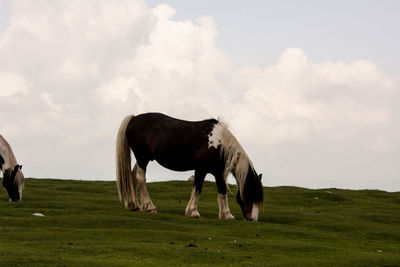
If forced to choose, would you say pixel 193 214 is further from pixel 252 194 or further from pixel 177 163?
pixel 252 194

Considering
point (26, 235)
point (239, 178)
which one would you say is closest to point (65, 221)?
point (26, 235)

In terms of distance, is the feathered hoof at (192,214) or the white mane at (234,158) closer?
the white mane at (234,158)

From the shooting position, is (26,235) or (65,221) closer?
(26,235)

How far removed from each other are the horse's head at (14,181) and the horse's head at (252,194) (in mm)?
9409

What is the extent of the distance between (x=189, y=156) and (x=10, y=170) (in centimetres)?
801

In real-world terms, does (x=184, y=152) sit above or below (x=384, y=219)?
above

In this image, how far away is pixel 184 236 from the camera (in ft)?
54.8

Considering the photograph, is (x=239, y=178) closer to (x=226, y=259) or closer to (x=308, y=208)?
(x=226, y=259)

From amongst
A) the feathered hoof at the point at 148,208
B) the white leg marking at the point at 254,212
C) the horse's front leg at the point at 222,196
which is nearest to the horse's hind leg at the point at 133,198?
the feathered hoof at the point at 148,208

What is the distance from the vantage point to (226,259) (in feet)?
45.4

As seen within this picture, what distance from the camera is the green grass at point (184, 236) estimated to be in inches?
542

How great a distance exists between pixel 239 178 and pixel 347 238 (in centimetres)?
402

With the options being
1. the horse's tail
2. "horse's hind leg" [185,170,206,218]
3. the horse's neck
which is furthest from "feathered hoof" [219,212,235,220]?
the horse's neck

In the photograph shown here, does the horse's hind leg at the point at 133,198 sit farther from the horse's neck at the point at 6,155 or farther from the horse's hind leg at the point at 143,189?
the horse's neck at the point at 6,155
